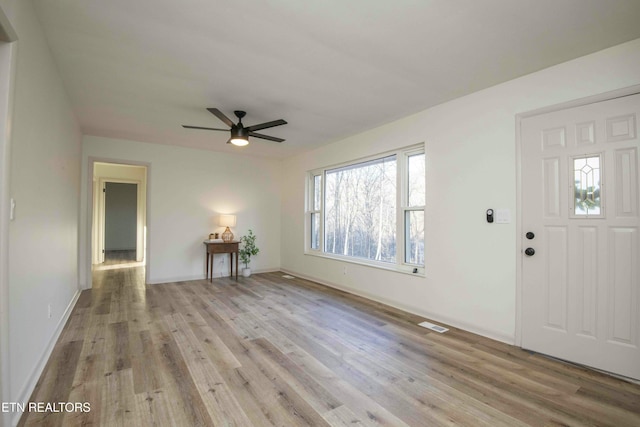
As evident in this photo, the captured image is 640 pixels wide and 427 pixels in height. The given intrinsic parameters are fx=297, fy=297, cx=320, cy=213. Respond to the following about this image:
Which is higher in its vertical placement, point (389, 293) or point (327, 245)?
point (327, 245)

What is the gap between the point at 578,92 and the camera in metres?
2.43

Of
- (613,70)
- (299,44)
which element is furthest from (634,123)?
(299,44)

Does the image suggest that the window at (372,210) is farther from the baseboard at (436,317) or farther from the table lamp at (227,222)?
the table lamp at (227,222)

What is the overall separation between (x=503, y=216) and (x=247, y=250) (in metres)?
4.59

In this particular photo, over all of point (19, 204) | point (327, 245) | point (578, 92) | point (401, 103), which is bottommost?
point (327, 245)

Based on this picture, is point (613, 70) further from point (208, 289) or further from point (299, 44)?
point (208, 289)

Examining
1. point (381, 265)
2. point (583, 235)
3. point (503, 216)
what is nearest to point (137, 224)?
point (381, 265)

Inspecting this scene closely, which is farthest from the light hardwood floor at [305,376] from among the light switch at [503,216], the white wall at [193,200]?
the white wall at [193,200]

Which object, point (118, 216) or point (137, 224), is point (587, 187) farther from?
point (118, 216)

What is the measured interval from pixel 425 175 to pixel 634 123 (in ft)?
5.83

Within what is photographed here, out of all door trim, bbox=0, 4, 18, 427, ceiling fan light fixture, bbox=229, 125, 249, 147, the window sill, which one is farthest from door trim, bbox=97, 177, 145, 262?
door trim, bbox=0, 4, 18, 427

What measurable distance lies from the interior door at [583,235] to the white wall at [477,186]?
15 centimetres

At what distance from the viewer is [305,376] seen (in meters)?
2.21

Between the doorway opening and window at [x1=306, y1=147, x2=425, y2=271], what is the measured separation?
3.71m
